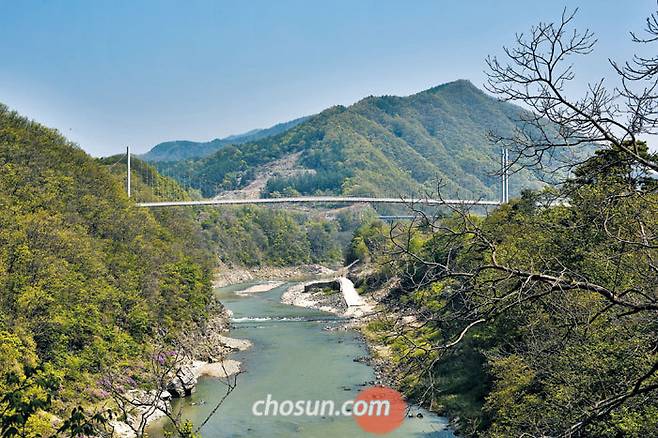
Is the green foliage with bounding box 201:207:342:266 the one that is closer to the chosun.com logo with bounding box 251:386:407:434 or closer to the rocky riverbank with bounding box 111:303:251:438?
the rocky riverbank with bounding box 111:303:251:438

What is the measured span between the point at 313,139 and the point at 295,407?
108810 millimetres

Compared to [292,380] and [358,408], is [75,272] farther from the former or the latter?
[358,408]

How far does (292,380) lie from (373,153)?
93.1 m

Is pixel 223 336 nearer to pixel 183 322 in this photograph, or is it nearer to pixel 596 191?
pixel 183 322

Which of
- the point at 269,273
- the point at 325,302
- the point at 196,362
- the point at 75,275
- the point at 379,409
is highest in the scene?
the point at 75,275

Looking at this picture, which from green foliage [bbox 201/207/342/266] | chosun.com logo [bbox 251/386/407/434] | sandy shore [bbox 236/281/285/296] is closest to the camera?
chosun.com logo [bbox 251/386/407/434]

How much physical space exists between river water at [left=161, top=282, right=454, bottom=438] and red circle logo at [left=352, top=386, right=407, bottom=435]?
0.71ft

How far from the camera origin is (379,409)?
16.4 meters

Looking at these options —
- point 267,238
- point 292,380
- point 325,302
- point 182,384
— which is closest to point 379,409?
point 292,380

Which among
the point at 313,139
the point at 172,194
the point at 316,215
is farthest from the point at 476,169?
the point at 172,194

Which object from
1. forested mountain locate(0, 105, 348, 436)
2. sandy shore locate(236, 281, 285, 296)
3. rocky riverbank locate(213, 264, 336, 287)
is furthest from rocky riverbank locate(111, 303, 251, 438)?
rocky riverbank locate(213, 264, 336, 287)

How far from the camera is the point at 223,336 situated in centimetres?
2772

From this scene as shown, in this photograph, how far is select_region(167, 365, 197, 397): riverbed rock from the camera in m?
18.0

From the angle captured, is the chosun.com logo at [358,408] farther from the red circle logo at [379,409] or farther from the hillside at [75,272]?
the hillside at [75,272]
